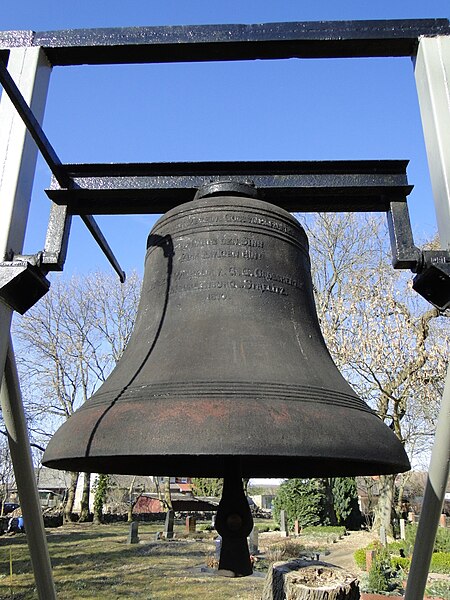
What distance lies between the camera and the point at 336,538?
17578 mm

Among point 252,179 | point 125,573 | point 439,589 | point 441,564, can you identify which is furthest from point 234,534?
point 441,564

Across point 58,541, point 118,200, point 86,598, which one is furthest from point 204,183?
point 58,541

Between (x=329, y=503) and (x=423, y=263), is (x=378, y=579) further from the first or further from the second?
(x=329, y=503)

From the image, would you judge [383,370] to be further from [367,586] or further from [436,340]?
[367,586]

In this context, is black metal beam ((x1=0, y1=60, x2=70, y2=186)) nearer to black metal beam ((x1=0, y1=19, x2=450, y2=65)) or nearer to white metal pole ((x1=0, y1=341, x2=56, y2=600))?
black metal beam ((x1=0, y1=19, x2=450, y2=65))

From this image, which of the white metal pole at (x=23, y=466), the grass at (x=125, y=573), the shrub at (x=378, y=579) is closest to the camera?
the white metal pole at (x=23, y=466)

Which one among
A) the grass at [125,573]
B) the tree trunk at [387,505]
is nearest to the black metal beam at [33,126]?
the grass at [125,573]

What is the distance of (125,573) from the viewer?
36.4 feet

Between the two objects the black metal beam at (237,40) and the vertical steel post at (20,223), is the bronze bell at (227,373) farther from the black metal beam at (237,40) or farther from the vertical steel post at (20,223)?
the black metal beam at (237,40)

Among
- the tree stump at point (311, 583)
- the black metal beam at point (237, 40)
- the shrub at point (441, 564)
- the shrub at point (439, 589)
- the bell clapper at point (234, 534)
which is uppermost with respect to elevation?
the black metal beam at point (237, 40)

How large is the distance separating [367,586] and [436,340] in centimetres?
684

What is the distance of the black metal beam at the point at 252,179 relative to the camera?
224 cm

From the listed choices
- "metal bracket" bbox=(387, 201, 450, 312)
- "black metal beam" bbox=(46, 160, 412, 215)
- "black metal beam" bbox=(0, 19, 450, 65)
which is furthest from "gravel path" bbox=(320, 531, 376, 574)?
"black metal beam" bbox=(0, 19, 450, 65)

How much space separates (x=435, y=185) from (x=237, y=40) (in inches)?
41.4
